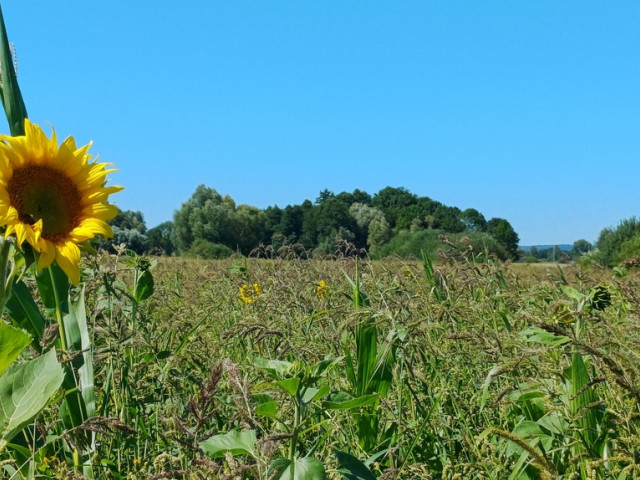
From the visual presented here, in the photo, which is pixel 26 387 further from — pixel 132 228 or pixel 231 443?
pixel 132 228

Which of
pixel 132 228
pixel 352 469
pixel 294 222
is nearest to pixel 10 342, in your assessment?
pixel 352 469

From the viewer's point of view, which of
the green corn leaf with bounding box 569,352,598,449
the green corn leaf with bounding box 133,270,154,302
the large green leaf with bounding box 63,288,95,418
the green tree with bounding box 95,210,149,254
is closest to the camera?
the green corn leaf with bounding box 569,352,598,449

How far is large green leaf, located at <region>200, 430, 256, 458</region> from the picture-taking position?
4.27 ft

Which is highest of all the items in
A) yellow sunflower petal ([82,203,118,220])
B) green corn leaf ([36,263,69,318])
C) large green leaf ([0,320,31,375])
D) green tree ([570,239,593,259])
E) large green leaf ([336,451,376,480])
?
green tree ([570,239,593,259])

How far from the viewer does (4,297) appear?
153 centimetres

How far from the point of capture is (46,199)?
193 cm

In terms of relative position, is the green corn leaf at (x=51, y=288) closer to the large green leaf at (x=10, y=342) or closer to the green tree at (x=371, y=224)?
the large green leaf at (x=10, y=342)

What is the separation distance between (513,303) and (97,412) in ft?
5.60

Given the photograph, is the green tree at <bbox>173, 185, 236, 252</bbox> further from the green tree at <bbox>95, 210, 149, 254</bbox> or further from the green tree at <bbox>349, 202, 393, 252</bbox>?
the green tree at <bbox>349, 202, 393, 252</bbox>

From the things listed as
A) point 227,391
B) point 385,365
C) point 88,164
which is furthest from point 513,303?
point 88,164

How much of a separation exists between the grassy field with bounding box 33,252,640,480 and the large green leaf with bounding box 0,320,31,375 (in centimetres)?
24

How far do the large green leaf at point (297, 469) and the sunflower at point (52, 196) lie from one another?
2.86 ft

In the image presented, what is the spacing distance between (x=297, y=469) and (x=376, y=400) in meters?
0.39

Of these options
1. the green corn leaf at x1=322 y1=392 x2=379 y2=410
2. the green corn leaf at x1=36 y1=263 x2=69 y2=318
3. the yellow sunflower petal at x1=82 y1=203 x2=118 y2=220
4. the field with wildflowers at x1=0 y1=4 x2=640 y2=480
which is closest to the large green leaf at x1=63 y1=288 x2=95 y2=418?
the field with wildflowers at x1=0 y1=4 x2=640 y2=480
